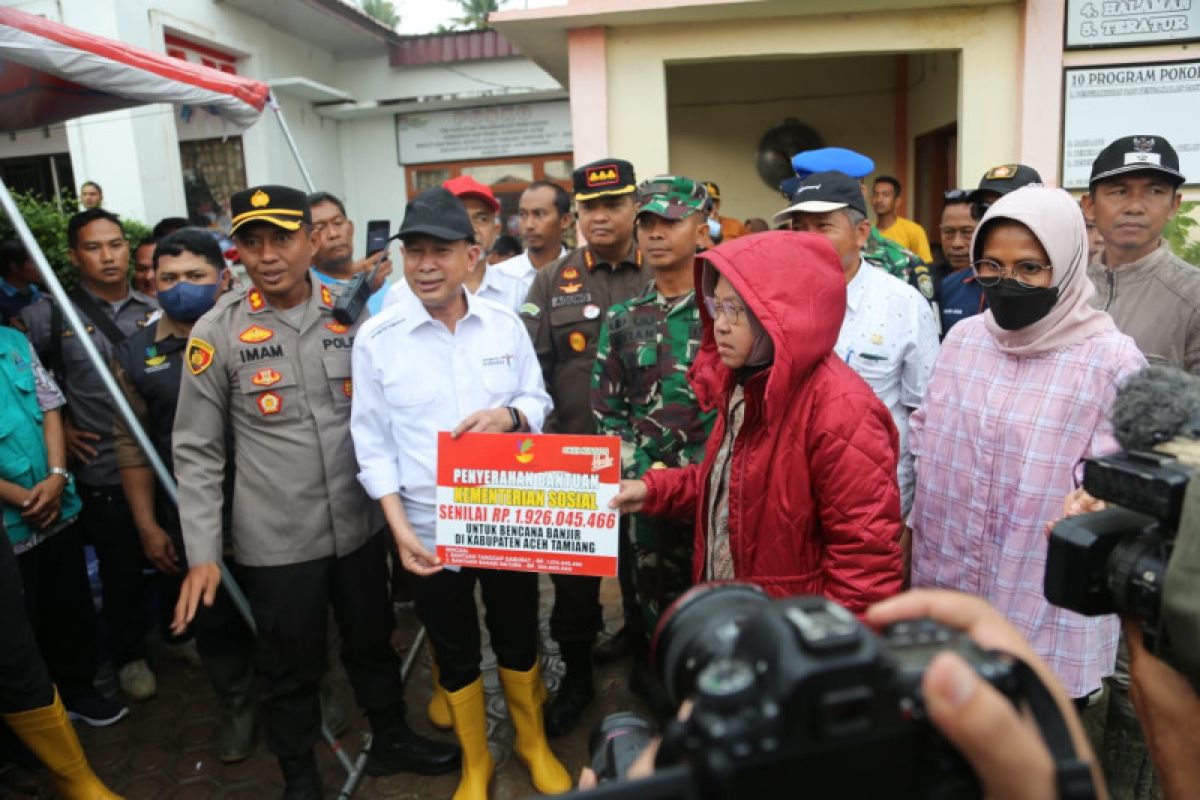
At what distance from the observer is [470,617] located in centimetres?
292

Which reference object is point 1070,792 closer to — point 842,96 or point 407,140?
point 842,96

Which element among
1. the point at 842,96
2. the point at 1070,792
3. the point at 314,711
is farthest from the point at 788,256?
the point at 842,96

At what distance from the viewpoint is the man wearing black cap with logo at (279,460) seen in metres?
2.71

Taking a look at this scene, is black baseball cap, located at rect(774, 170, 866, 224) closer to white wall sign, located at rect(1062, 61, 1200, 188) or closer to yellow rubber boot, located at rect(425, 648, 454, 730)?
yellow rubber boot, located at rect(425, 648, 454, 730)

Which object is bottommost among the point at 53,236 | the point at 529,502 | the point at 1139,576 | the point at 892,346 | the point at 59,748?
the point at 59,748

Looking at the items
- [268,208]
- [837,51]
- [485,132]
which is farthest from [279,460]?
[485,132]

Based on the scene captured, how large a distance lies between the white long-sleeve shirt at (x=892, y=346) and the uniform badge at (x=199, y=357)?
2257 millimetres

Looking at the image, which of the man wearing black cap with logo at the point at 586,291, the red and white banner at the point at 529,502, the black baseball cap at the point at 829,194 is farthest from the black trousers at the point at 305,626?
the black baseball cap at the point at 829,194

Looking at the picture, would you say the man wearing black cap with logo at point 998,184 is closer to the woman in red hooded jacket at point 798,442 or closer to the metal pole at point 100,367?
the woman in red hooded jacket at point 798,442

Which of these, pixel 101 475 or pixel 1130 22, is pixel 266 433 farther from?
pixel 1130 22

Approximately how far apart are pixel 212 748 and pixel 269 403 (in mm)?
1777

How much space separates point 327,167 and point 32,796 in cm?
1215

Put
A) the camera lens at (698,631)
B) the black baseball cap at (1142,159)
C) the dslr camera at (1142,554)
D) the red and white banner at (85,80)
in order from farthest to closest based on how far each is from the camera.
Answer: the red and white banner at (85,80) < the black baseball cap at (1142,159) < the dslr camera at (1142,554) < the camera lens at (698,631)

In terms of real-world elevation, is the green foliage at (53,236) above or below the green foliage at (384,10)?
below
